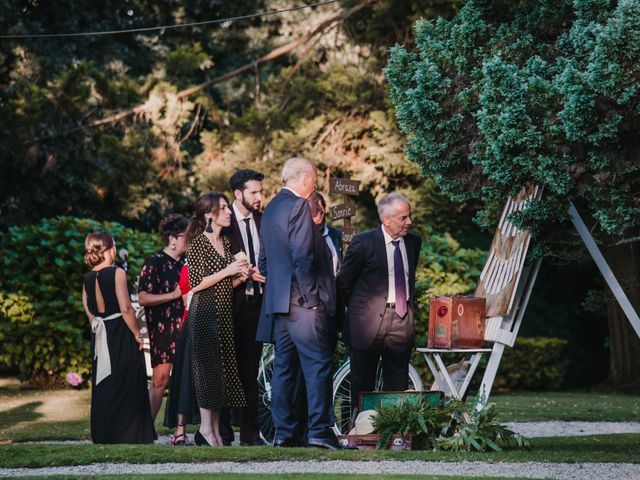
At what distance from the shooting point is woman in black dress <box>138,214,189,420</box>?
379 inches

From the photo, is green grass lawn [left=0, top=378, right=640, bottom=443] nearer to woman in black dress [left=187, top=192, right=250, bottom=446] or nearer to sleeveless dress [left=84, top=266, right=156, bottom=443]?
sleeveless dress [left=84, top=266, right=156, bottom=443]

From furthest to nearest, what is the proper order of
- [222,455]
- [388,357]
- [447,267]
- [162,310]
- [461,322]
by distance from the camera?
[447,267] < [162,310] < [388,357] < [461,322] < [222,455]

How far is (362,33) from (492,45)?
1073 cm

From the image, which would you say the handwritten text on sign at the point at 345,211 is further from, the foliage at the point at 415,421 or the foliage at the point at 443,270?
the foliage at the point at 443,270

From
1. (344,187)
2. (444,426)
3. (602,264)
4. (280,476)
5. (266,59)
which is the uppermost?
(266,59)

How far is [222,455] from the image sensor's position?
7.32 meters

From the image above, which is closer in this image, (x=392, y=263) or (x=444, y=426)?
(x=444, y=426)

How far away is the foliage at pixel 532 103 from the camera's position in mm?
7043

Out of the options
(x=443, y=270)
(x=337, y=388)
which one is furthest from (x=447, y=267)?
(x=337, y=388)

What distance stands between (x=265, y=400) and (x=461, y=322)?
2.04 meters

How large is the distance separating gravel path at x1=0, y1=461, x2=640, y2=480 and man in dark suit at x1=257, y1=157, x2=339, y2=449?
2.49 feet

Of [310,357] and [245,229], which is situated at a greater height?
[245,229]

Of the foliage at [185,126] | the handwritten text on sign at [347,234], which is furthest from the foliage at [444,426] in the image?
the foliage at [185,126]

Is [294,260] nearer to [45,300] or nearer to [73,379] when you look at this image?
[73,379]
